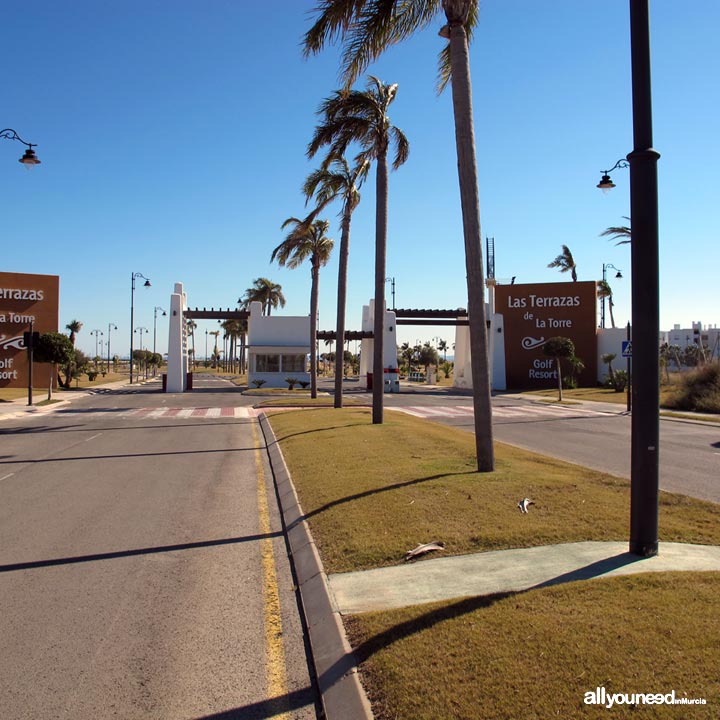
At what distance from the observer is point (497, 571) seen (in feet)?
18.5

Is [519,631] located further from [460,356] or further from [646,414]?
[460,356]

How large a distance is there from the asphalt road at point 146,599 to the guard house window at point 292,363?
124 ft

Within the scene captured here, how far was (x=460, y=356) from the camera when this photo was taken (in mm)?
54594

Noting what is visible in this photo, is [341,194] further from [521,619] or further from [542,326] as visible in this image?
[542,326]

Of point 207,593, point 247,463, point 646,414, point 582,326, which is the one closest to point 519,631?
point 646,414

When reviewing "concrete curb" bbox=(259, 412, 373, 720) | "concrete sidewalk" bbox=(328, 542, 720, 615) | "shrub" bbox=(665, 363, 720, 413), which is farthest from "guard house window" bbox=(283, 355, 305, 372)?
"concrete sidewalk" bbox=(328, 542, 720, 615)

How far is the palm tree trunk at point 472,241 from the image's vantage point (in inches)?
396

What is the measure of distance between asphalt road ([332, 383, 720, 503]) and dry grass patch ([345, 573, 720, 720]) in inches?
226

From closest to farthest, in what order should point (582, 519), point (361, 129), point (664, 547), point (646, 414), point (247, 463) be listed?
point (646, 414) → point (664, 547) → point (582, 519) → point (247, 463) → point (361, 129)

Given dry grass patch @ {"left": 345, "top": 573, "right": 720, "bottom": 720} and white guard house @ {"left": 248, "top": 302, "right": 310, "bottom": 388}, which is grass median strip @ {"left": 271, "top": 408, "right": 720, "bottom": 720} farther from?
white guard house @ {"left": 248, "top": 302, "right": 310, "bottom": 388}

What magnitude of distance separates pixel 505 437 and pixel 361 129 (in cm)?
913

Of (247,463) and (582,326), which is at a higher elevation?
(582,326)

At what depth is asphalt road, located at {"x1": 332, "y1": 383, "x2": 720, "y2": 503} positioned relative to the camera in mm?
11876


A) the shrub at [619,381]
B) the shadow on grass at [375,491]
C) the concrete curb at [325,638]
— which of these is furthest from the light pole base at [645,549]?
the shrub at [619,381]
